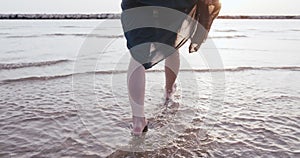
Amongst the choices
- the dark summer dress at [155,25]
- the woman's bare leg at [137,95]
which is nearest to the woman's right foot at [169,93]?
the dark summer dress at [155,25]

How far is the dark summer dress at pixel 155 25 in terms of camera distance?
2164mm

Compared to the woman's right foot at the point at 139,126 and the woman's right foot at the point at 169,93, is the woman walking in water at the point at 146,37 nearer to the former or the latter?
the woman's right foot at the point at 139,126

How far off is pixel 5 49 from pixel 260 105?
5.02 meters

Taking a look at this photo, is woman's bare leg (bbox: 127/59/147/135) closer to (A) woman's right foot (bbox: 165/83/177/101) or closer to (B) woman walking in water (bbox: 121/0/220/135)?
(B) woman walking in water (bbox: 121/0/220/135)

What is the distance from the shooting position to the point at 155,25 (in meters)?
2.23

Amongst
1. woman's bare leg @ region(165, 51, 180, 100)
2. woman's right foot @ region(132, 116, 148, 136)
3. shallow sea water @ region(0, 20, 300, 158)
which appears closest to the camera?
shallow sea water @ region(0, 20, 300, 158)

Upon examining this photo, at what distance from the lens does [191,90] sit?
3.38 metres

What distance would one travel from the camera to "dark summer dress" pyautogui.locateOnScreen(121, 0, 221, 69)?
2164 mm

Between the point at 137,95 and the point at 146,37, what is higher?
the point at 146,37

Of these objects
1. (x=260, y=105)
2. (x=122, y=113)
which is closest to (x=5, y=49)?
(x=122, y=113)

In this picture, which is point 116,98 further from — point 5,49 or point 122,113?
point 5,49

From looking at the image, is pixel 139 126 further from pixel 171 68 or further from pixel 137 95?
pixel 171 68

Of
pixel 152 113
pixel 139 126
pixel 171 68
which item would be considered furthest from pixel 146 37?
pixel 171 68

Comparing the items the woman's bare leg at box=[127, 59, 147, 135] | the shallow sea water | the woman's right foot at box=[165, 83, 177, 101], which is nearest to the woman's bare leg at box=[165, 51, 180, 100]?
the woman's right foot at box=[165, 83, 177, 101]
